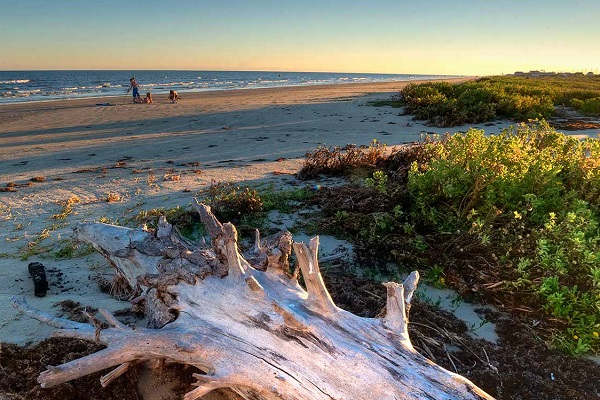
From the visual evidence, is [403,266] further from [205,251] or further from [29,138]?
[29,138]

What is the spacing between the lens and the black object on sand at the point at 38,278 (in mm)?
3638

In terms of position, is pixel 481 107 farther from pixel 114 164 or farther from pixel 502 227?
pixel 114 164

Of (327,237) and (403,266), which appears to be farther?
(327,237)

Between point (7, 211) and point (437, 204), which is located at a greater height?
point (437, 204)

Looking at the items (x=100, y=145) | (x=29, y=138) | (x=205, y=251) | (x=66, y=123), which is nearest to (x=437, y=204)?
(x=205, y=251)

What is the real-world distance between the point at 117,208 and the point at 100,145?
19.5ft

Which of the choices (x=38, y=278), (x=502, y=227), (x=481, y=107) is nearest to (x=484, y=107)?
(x=481, y=107)

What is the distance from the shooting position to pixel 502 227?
409cm

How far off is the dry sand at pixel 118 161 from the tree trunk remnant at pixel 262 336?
1.07m

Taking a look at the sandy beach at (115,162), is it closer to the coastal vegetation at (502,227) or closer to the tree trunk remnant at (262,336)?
the tree trunk remnant at (262,336)

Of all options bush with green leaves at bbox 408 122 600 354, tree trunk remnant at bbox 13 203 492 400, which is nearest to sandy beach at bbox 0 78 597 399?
tree trunk remnant at bbox 13 203 492 400

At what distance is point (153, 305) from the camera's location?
2811 millimetres

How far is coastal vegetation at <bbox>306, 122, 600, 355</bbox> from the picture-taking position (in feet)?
11.0

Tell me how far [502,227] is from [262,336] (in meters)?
2.84
